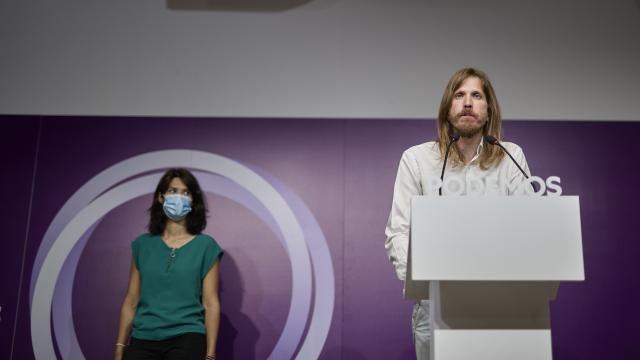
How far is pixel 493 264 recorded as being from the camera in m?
1.40

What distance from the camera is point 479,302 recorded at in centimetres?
150

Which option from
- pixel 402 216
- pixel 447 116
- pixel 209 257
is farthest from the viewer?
pixel 209 257

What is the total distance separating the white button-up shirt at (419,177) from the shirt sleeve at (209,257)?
135 cm

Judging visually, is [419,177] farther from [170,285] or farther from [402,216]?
[170,285]

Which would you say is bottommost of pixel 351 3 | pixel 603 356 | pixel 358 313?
pixel 603 356

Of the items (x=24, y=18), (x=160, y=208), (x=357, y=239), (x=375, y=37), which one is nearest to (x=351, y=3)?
(x=375, y=37)

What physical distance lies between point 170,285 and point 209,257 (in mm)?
261

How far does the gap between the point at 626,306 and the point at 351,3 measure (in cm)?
258

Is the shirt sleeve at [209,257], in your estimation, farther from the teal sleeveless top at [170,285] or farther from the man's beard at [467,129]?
the man's beard at [467,129]

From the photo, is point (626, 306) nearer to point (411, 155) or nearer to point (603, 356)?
point (603, 356)

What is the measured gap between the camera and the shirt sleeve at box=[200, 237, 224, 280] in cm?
313

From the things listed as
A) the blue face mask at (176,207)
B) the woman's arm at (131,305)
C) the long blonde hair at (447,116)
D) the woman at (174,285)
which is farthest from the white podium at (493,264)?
the woman's arm at (131,305)

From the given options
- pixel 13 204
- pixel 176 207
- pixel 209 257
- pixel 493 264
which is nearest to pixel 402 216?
pixel 493 264

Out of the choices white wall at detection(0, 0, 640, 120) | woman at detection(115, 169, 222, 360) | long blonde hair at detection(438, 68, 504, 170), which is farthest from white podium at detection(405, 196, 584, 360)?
white wall at detection(0, 0, 640, 120)
